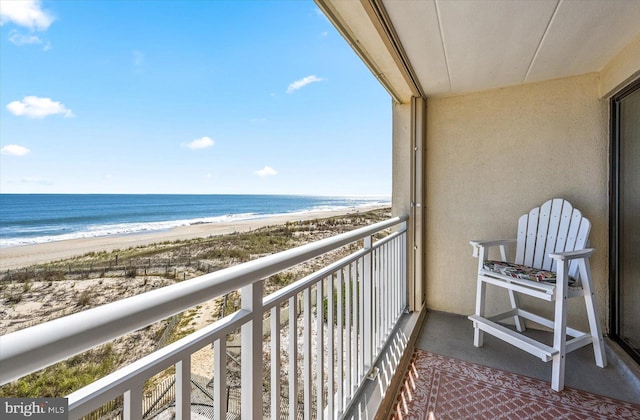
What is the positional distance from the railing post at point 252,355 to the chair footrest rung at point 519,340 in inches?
65.0

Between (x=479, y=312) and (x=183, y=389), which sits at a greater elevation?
(x=183, y=389)

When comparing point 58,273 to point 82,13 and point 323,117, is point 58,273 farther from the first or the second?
point 323,117

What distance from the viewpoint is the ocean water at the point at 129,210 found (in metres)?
9.86

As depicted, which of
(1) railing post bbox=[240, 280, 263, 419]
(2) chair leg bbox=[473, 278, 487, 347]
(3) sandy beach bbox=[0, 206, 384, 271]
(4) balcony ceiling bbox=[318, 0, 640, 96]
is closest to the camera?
(1) railing post bbox=[240, 280, 263, 419]

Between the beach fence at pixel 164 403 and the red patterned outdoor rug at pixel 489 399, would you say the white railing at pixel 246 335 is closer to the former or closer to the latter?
the beach fence at pixel 164 403

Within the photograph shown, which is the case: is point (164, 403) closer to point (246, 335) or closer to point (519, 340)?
point (246, 335)

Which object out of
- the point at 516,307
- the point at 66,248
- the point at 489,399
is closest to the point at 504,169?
the point at 516,307

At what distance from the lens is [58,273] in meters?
2.35

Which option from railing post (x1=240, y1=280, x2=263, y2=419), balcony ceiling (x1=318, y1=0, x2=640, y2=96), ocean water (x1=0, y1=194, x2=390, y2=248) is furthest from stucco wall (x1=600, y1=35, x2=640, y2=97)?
ocean water (x1=0, y1=194, x2=390, y2=248)

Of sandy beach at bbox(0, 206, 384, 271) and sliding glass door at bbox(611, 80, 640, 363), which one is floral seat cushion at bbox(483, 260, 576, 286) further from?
sandy beach at bbox(0, 206, 384, 271)

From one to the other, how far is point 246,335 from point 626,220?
244cm

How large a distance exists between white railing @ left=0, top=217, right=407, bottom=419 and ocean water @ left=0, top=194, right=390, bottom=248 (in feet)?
31.9

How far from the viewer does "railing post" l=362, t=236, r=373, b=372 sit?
1.49 meters

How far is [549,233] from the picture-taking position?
1938 millimetres
